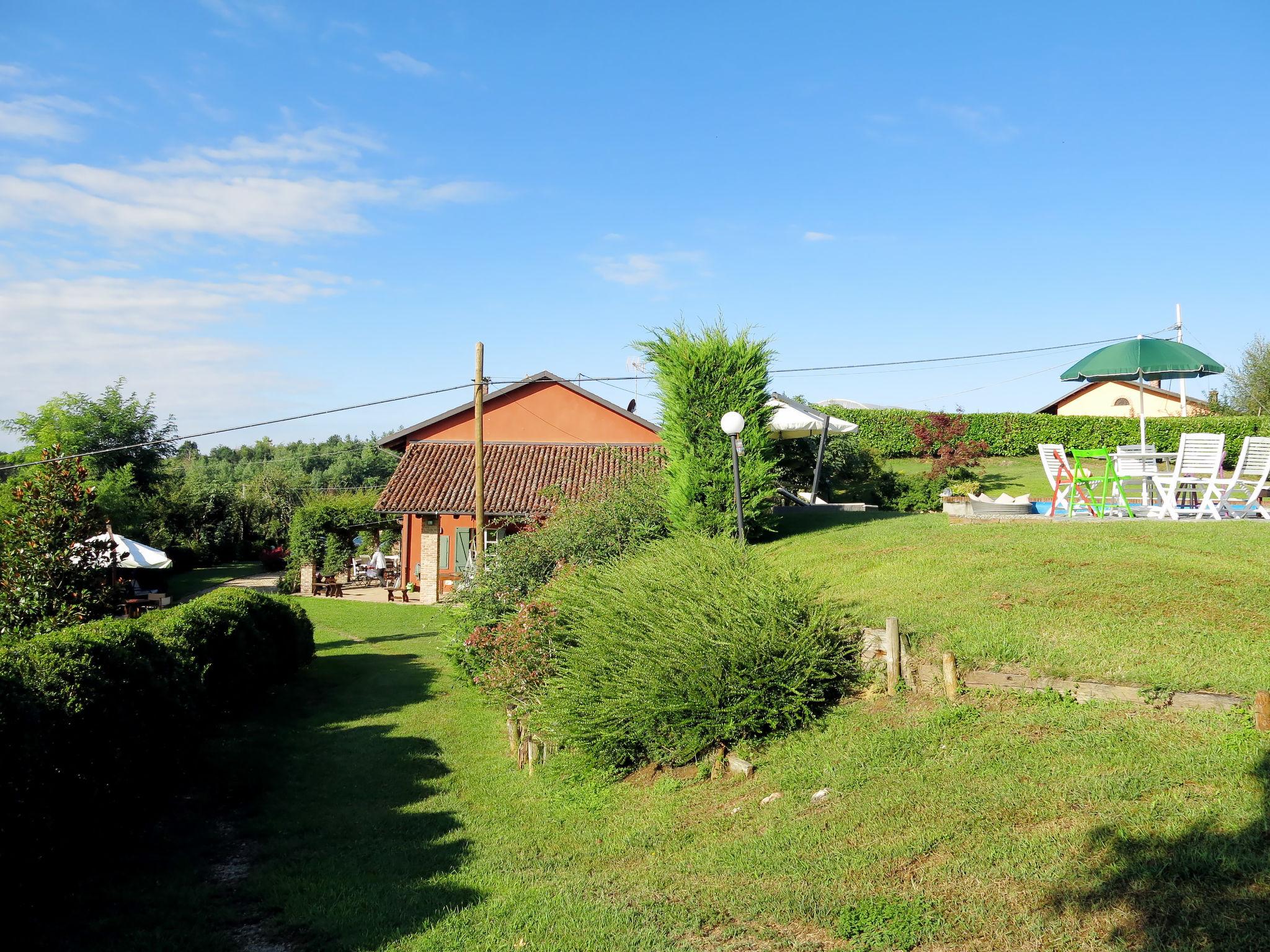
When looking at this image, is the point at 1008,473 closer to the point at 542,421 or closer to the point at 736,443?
the point at 542,421

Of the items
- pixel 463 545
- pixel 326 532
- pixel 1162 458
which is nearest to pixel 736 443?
pixel 1162 458

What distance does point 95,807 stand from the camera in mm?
6695

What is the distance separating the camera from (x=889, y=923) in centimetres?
439

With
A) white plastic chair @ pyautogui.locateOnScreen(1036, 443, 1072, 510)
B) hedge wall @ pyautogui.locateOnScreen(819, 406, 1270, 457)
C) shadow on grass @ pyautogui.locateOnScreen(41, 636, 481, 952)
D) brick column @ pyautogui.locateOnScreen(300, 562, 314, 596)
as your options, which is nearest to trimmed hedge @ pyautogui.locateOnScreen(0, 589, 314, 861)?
shadow on grass @ pyautogui.locateOnScreen(41, 636, 481, 952)

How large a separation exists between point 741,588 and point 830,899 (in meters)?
3.83

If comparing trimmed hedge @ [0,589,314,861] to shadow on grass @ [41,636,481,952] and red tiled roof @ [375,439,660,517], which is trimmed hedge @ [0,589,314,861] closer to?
shadow on grass @ [41,636,481,952]

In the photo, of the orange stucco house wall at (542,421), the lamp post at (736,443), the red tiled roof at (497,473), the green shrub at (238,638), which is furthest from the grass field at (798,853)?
the orange stucco house wall at (542,421)

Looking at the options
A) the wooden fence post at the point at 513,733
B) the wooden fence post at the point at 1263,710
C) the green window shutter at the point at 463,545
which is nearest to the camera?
the wooden fence post at the point at 1263,710

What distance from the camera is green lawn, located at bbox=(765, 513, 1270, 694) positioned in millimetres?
6516

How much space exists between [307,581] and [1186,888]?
98.5ft

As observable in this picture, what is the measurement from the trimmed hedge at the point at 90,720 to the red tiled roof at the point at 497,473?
15818mm

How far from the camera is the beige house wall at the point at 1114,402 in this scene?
4339 centimetres

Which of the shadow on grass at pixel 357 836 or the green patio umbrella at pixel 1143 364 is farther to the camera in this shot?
the green patio umbrella at pixel 1143 364

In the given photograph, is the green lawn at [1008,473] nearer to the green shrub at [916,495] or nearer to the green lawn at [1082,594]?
the green shrub at [916,495]
